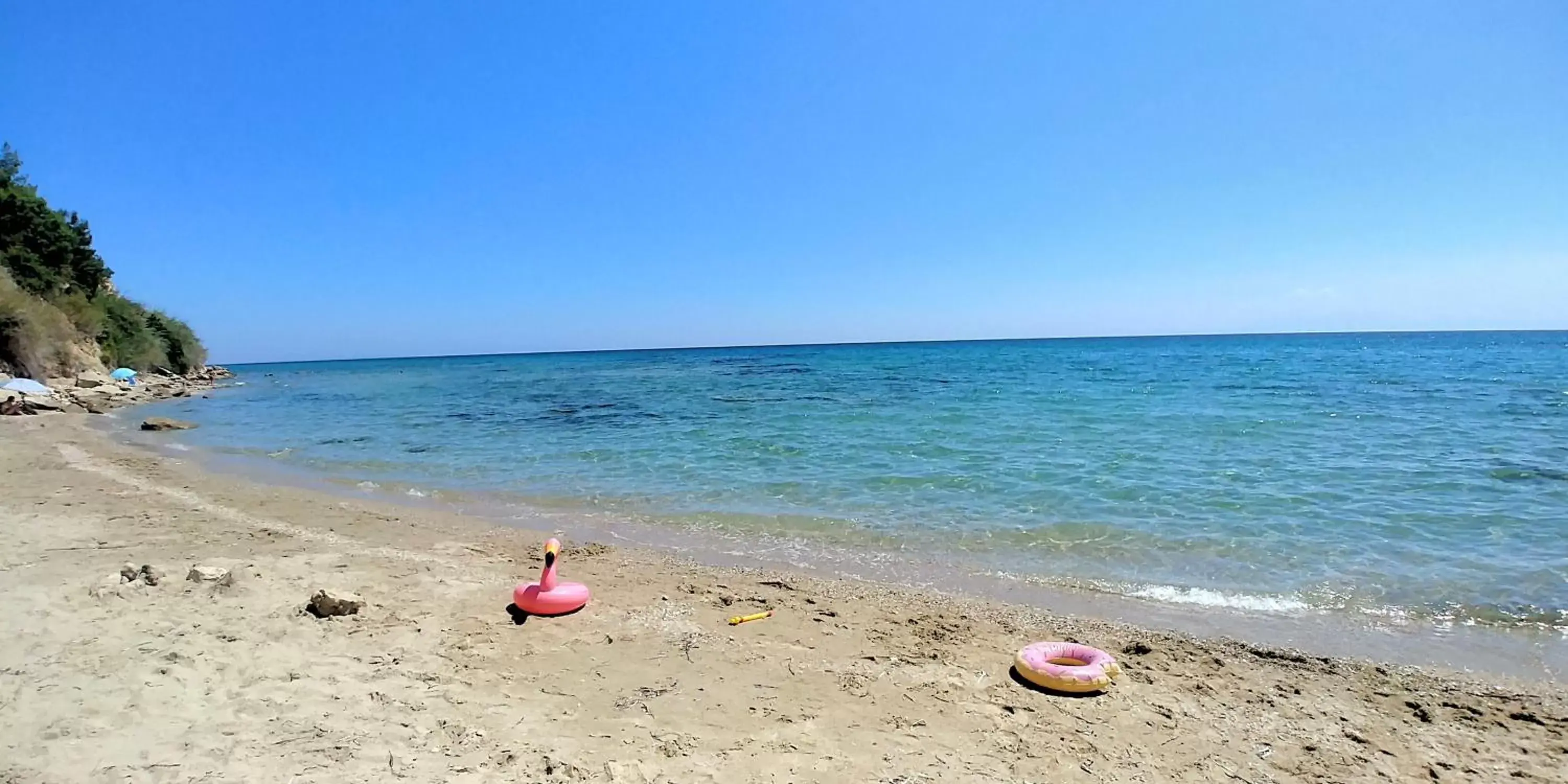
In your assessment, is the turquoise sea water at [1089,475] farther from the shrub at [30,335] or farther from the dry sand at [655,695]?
the shrub at [30,335]

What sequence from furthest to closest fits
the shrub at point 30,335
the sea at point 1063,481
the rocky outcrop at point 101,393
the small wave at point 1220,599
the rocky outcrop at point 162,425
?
the shrub at point 30,335
the rocky outcrop at point 101,393
the rocky outcrop at point 162,425
the sea at point 1063,481
the small wave at point 1220,599

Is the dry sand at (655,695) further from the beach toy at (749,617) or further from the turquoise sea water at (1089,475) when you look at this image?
the turquoise sea water at (1089,475)

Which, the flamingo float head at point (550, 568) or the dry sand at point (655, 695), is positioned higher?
the flamingo float head at point (550, 568)

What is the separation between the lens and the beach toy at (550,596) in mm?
5520

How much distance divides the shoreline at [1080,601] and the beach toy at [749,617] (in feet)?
4.27

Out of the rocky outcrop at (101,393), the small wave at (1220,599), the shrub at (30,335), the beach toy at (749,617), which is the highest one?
the shrub at (30,335)

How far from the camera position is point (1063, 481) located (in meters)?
10.7

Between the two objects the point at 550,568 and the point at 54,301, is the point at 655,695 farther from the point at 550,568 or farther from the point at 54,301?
the point at 54,301

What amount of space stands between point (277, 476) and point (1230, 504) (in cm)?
1557

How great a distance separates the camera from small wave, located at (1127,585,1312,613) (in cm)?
604

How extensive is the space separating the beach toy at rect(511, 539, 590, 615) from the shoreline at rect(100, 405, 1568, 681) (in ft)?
5.99

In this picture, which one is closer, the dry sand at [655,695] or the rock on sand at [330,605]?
the dry sand at [655,695]

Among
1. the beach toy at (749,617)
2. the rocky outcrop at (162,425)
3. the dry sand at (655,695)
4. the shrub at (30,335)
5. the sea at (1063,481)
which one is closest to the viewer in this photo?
the dry sand at (655,695)

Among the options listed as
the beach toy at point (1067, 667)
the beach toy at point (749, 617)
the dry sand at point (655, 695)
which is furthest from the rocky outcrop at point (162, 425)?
the beach toy at point (1067, 667)
